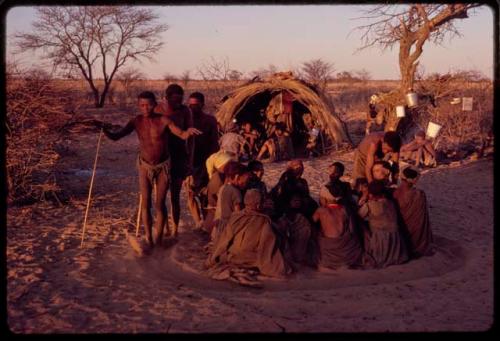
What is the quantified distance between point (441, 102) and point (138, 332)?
13900 millimetres

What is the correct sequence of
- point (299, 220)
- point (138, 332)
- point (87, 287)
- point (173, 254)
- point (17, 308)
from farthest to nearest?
point (173, 254)
point (299, 220)
point (87, 287)
point (17, 308)
point (138, 332)

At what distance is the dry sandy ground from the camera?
364cm

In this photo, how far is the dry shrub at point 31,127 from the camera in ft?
23.3

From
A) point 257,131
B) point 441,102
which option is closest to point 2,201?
point 257,131

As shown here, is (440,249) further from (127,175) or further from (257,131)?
(257,131)

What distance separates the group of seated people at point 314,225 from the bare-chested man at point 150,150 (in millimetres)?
697

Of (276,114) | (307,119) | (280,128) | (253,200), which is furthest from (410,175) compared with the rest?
(307,119)

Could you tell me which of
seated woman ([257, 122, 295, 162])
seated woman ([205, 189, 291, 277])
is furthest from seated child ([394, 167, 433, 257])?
seated woman ([257, 122, 295, 162])

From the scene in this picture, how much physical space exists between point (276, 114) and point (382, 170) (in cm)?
887

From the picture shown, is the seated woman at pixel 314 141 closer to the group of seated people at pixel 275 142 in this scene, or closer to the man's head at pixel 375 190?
the group of seated people at pixel 275 142

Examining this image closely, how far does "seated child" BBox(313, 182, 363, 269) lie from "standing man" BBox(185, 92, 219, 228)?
76.3 inches

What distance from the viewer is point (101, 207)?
7.49m

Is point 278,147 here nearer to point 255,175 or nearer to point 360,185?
point 360,185

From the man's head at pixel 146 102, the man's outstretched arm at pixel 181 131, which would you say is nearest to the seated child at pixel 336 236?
the man's outstretched arm at pixel 181 131
